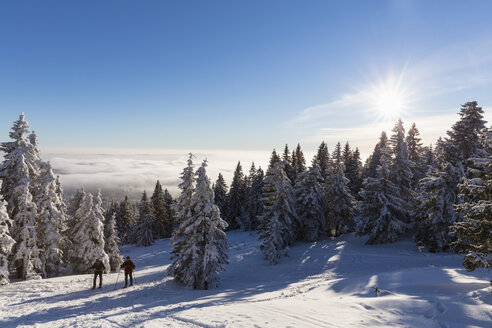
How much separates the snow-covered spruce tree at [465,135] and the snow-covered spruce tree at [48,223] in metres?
38.5

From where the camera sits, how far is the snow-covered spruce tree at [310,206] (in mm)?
36719

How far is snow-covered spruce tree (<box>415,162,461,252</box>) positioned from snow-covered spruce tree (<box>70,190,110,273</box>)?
3360 centimetres

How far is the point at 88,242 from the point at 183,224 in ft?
47.9

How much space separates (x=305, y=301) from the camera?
13398mm

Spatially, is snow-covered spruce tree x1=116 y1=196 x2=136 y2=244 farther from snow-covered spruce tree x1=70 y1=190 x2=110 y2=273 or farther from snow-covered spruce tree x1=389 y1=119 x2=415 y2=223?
snow-covered spruce tree x1=389 y1=119 x2=415 y2=223

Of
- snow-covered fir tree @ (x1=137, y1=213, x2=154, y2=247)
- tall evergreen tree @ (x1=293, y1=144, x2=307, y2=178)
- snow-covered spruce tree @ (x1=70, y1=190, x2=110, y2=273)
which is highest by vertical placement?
tall evergreen tree @ (x1=293, y1=144, x2=307, y2=178)

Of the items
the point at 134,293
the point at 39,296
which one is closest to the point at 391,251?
the point at 134,293

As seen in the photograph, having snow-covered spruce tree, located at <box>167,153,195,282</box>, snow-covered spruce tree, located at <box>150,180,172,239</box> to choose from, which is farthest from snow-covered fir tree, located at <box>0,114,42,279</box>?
snow-covered spruce tree, located at <box>150,180,172,239</box>

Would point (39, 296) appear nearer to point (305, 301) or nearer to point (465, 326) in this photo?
point (305, 301)

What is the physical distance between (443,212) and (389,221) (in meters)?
5.90

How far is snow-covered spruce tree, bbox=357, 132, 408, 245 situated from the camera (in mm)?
31266

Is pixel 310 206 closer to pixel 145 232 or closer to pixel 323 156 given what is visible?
pixel 323 156

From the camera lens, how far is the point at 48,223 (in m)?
23.9

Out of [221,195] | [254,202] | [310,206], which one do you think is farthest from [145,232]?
[310,206]
